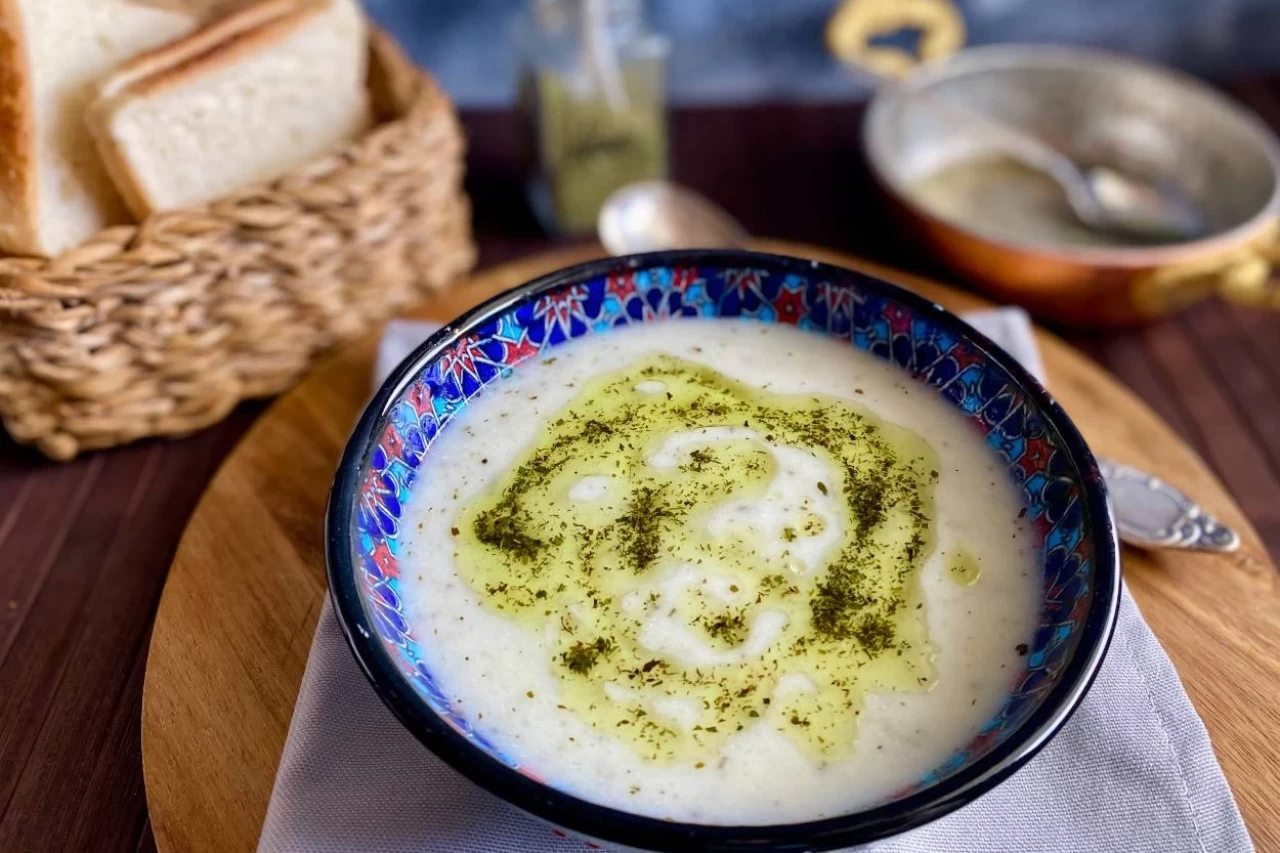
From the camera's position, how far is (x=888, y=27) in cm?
233

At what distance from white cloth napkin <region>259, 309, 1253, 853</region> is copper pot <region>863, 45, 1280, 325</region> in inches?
33.3

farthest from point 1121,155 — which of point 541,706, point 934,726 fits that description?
point 541,706

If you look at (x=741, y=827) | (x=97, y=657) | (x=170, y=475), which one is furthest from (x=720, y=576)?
(x=170, y=475)

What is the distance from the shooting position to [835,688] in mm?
1119

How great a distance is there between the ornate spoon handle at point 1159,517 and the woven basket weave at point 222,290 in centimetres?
107

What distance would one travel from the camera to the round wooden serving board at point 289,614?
118cm

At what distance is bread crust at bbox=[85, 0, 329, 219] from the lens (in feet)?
5.26

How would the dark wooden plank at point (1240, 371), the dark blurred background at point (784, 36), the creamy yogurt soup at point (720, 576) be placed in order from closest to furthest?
1. the creamy yogurt soup at point (720, 576)
2. the dark wooden plank at point (1240, 371)
3. the dark blurred background at point (784, 36)

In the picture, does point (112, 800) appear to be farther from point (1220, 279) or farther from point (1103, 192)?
point (1103, 192)

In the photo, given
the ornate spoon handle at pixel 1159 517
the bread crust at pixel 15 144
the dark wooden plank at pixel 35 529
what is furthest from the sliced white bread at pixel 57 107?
the ornate spoon handle at pixel 1159 517

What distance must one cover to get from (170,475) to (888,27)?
1603 mm

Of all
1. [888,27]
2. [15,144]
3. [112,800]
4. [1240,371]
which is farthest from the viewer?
[888,27]

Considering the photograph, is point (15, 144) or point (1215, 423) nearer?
point (15, 144)

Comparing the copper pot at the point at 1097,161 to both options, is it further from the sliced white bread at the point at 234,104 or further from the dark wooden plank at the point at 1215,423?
the sliced white bread at the point at 234,104
